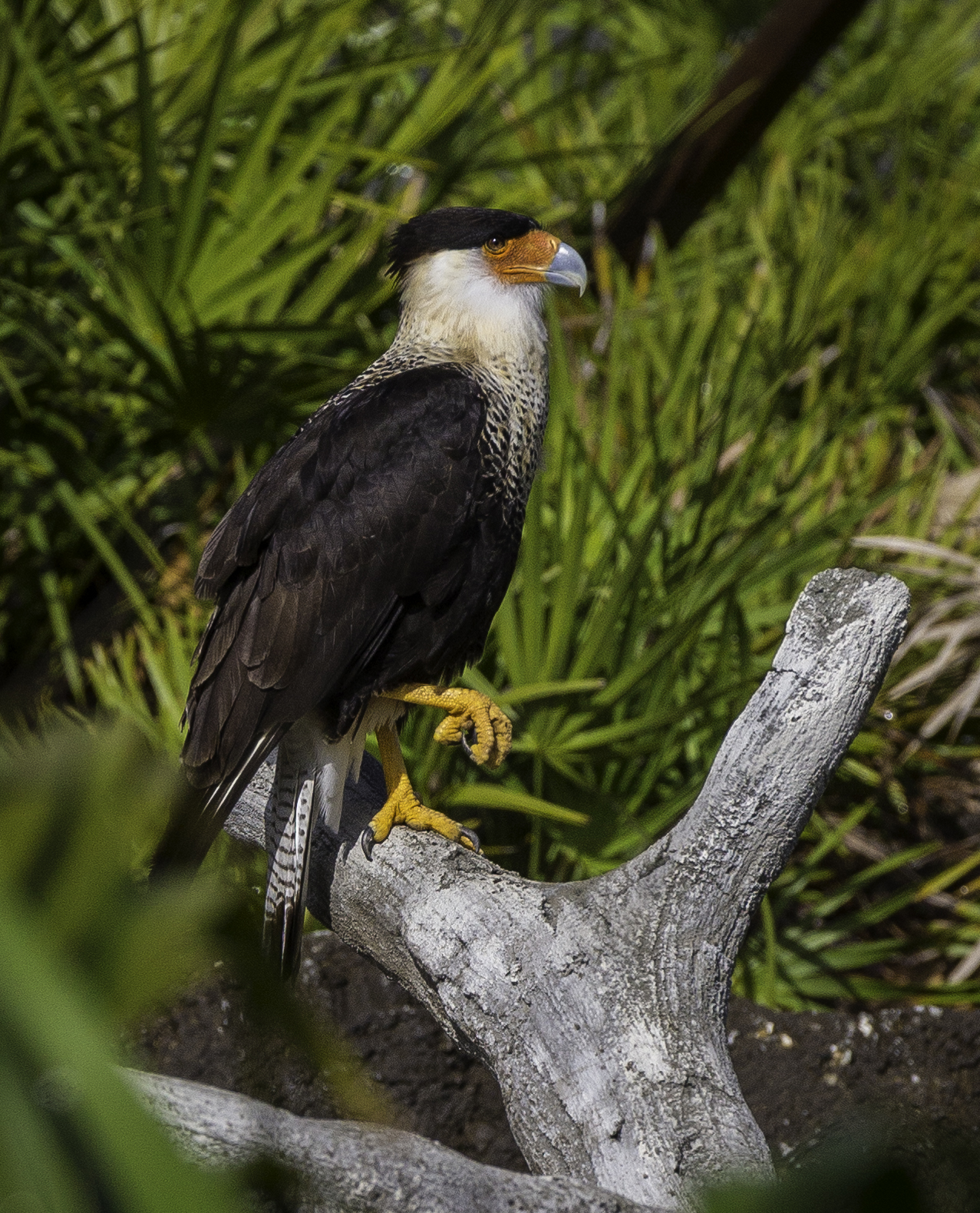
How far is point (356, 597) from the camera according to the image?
203 centimetres

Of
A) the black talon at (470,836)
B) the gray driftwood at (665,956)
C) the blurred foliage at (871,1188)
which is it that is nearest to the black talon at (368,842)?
the black talon at (470,836)

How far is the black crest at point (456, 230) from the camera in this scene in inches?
91.4

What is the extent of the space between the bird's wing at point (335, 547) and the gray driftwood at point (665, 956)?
20.2 inches

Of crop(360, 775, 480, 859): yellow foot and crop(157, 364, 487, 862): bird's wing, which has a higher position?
crop(157, 364, 487, 862): bird's wing

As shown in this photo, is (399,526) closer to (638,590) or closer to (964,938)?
(638,590)

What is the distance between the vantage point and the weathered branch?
0.99m

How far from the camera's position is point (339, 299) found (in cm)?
341

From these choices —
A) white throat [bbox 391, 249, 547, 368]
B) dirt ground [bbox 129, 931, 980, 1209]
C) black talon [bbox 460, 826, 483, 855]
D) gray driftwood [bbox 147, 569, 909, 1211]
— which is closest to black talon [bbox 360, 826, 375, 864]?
black talon [bbox 460, 826, 483, 855]

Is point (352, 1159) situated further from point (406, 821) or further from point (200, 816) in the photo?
point (406, 821)

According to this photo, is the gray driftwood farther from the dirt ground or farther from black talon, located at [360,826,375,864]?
the dirt ground

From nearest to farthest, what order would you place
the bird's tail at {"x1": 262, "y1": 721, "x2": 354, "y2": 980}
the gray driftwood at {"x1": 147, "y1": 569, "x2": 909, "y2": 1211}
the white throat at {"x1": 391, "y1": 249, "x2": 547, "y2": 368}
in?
the gray driftwood at {"x1": 147, "y1": 569, "x2": 909, "y2": 1211}
the bird's tail at {"x1": 262, "y1": 721, "x2": 354, "y2": 980}
the white throat at {"x1": 391, "y1": 249, "x2": 547, "y2": 368}

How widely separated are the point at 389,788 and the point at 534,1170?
0.76 metres

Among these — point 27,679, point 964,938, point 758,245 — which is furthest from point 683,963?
point 758,245

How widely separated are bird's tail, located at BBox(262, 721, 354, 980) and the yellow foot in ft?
0.31
